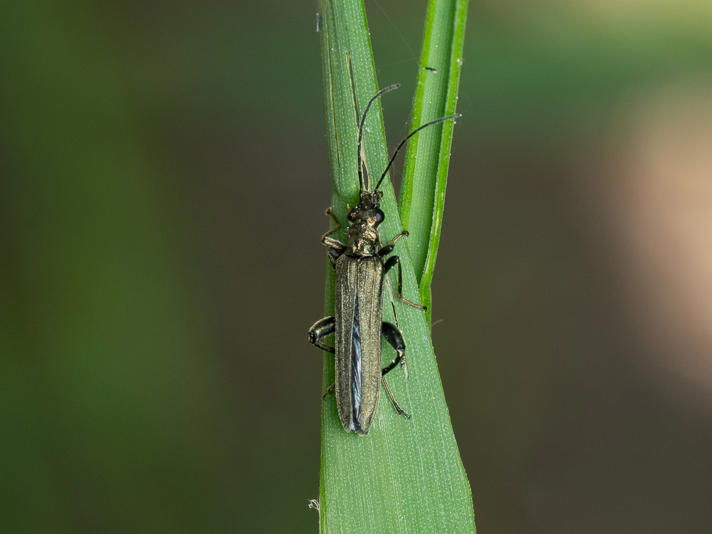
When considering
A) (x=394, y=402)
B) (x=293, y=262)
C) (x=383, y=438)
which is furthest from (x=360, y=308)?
(x=293, y=262)

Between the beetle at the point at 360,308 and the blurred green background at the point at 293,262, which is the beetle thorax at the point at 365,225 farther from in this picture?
the blurred green background at the point at 293,262

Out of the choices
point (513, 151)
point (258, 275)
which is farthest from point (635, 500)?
point (258, 275)

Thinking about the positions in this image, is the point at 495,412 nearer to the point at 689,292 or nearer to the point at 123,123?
the point at 689,292

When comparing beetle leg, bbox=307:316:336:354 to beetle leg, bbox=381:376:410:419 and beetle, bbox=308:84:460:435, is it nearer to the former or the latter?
beetle, bbox=308:84:460:435

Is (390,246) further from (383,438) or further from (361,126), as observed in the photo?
(383,438)

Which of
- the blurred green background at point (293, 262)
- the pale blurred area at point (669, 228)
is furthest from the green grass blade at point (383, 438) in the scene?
the pale blurred area at point (669, 228)
